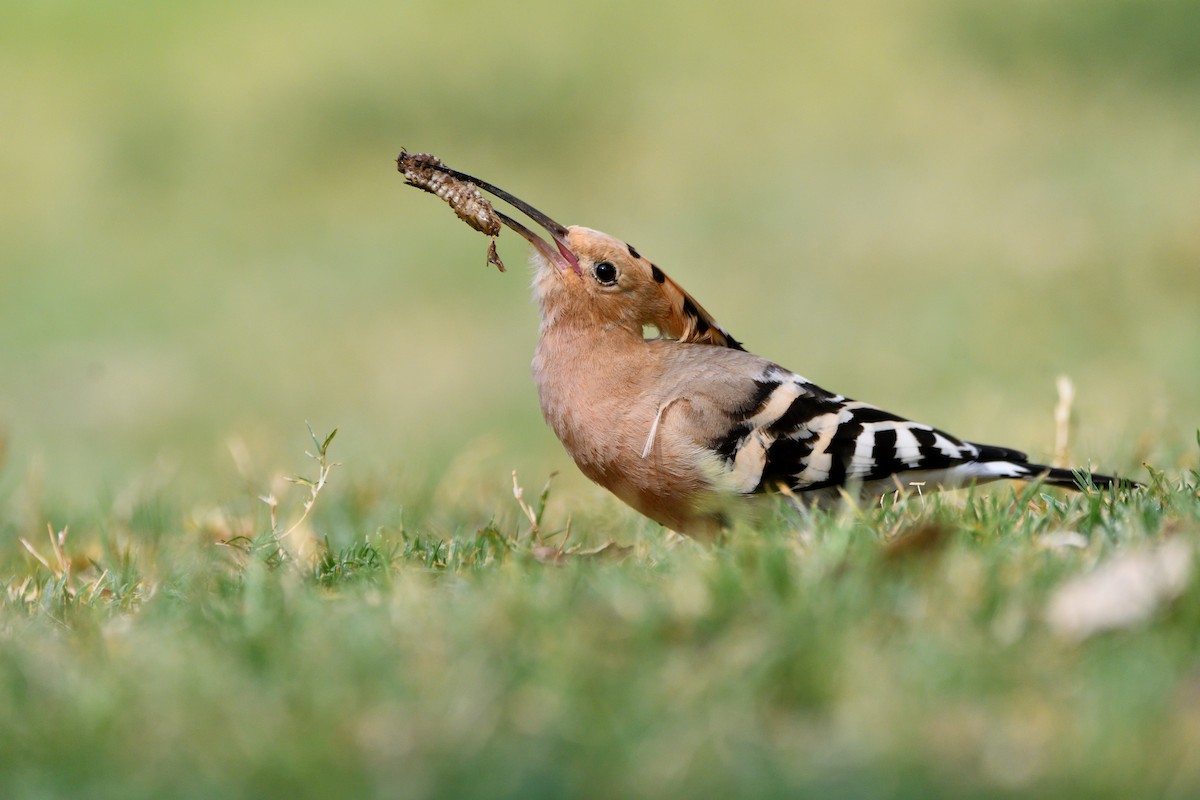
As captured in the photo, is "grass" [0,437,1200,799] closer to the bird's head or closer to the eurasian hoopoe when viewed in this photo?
the eurasian hoopoe

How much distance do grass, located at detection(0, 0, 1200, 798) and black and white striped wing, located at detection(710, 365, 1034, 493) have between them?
0.15m

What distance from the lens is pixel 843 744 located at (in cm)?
205

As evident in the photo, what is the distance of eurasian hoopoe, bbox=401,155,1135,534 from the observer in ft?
12.1

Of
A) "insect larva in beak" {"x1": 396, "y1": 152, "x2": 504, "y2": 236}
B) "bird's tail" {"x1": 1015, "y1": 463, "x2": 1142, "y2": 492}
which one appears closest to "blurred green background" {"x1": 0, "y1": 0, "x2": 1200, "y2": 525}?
"insect larva in beak" {"x1": 396, "y1": 152, "x2": 504, "y2": 236}

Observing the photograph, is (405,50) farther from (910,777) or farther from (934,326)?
(910,777)

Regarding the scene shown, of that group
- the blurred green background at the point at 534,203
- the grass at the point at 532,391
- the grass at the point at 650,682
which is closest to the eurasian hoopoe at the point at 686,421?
the grass at the point at 532,391

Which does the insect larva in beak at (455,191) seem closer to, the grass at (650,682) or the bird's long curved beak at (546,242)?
the bird's long curved beak at (546,242)

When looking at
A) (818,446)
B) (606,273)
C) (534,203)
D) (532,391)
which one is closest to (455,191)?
(606,273)

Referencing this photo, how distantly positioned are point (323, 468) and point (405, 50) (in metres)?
9.95

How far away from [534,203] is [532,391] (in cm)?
269

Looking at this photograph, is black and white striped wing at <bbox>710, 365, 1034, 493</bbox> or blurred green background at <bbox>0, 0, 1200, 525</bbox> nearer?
black and white striped wing at <bbox>710, 365, 1034, 493</bbox>

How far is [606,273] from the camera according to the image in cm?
414

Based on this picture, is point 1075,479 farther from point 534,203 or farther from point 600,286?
point 534,203

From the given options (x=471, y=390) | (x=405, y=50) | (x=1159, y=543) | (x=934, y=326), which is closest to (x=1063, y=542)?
(x=1159, y=543)
